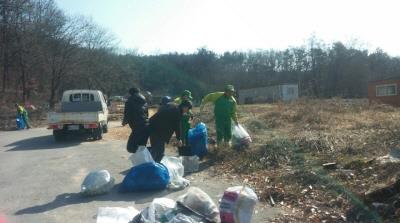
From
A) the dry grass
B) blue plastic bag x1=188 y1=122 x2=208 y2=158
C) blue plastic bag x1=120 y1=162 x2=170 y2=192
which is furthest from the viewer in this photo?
blue plastic bag x1=188 y1=122 x2=208 y2=158

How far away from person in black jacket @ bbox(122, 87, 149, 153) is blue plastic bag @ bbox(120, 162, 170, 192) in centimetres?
153

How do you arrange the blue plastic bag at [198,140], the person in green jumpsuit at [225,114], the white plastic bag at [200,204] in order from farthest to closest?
the person in green jumpsuit at [225,114] < the blue plastic bag at [198,140] < the white plastic bag at [200,204]

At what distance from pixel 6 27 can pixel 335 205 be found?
43120mm

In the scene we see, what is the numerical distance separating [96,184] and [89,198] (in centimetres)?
27

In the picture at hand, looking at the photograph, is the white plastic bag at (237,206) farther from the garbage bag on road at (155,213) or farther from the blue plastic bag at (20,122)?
the blue plastic bag at (20,122)

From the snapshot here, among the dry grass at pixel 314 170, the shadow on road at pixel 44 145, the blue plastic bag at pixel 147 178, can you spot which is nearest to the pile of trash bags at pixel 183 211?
the dry grass at pixel 314 170

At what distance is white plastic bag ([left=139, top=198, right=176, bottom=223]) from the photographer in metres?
5.71

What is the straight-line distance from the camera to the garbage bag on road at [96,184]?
8.05 metres

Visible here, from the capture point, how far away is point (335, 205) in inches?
262

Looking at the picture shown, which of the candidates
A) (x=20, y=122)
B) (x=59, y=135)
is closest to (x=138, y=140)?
(x=59, y=135)

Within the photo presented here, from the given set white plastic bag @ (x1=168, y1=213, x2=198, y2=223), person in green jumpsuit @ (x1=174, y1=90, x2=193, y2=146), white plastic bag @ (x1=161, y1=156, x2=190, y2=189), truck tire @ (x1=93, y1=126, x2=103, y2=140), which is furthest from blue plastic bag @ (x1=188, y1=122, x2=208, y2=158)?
truck tire @ (x1=93, y1=126, x2=103, y2=140)

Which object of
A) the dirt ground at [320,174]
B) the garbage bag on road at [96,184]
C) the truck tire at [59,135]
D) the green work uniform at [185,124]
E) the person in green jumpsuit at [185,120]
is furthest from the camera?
the truck tire at [59,135]

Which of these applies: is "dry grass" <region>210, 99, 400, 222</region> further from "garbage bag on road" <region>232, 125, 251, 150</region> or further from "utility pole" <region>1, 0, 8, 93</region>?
"utility pole" <region>1, 0, 8, 93</region>

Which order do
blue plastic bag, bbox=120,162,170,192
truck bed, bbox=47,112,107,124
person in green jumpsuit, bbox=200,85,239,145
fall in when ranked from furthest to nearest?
1. truck bed, bbox=47,112,107,124
2. person in green jumpsuit, bbox=200,85,239,145
3. blue plastic bag, bbox=120,162,170,192
